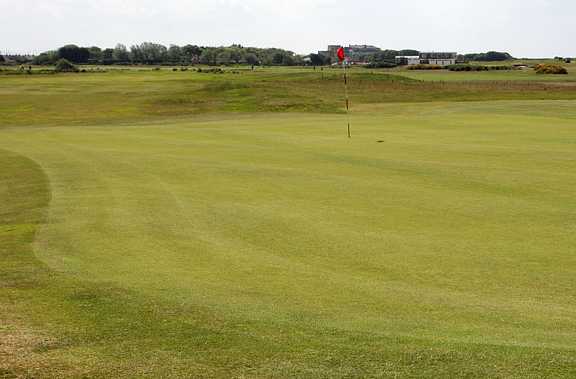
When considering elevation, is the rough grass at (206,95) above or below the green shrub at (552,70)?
below

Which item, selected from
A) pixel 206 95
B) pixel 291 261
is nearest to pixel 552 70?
pixel 206 95

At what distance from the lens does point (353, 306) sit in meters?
9.44

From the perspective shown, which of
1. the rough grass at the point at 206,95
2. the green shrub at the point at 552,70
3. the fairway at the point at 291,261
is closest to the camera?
the fairway at the point at 291,261

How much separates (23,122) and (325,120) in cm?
2046

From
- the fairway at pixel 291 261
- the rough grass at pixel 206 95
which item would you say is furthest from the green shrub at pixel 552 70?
the fairway at pixel 291 261

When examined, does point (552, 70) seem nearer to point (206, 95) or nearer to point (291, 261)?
point (206, 95)

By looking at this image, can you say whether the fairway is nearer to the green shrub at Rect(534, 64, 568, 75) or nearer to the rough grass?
the rough grass

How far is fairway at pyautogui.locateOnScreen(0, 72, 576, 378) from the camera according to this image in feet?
25.0

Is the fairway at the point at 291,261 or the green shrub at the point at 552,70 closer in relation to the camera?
the fairway at the point at 291,261

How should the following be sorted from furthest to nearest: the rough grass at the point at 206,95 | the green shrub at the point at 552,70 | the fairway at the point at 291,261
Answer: the green shrub at the point at 552,70
the rough grass at the point at 206,95
the fairway at the point at 291,261

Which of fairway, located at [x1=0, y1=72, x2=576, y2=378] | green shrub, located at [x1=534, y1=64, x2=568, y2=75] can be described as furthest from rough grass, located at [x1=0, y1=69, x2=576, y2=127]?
fairway, located at [x1=0, y1=72, x2=576, y2=378]

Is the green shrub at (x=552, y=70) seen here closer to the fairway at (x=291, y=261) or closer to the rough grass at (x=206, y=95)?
the rough grass at (x=206, y=95)

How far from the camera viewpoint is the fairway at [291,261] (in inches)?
300

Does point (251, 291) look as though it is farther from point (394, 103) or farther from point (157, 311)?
point (394, 103)
